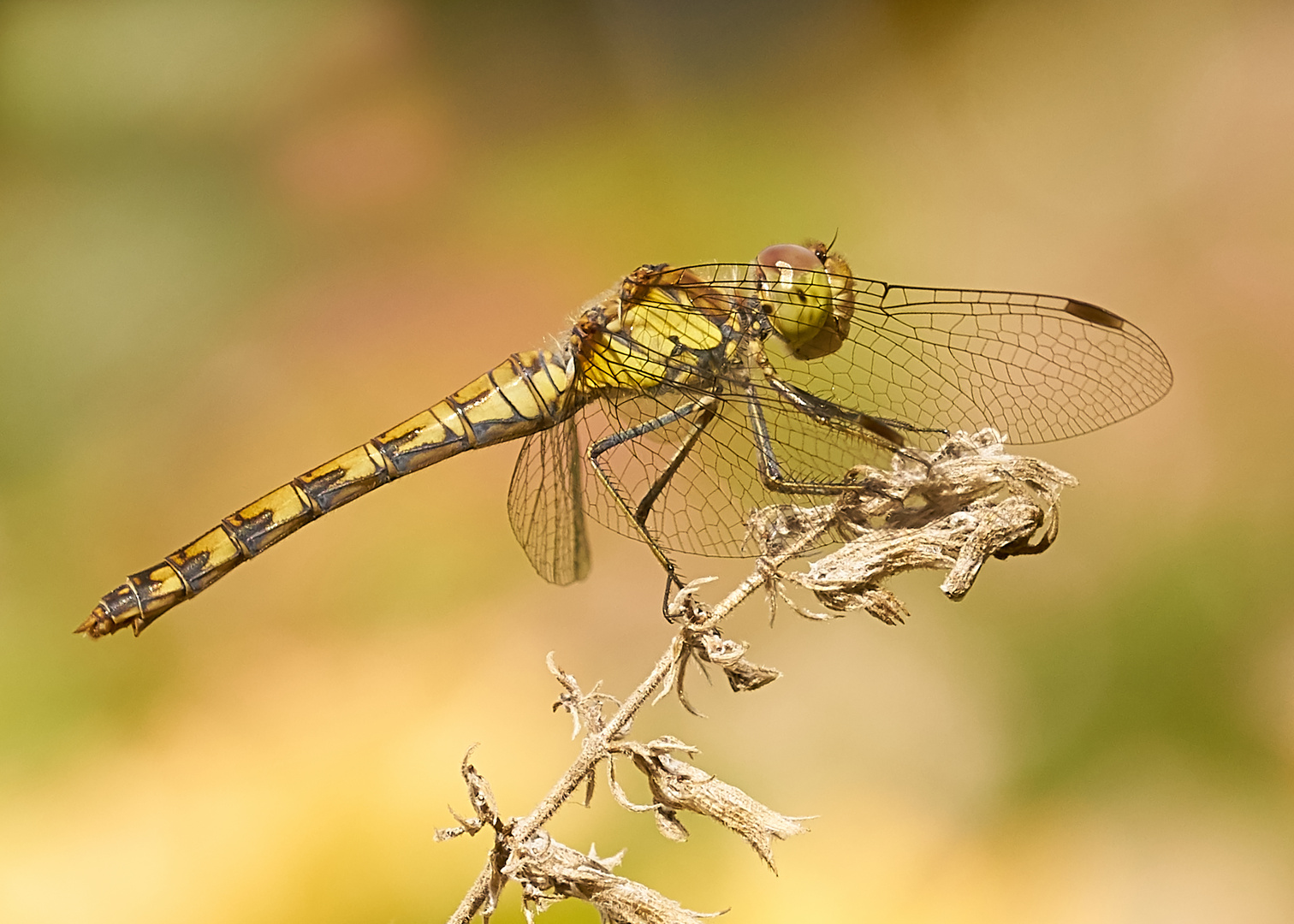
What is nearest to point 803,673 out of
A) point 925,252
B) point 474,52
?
point 925,252

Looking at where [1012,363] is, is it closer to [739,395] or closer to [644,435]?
[739,395]

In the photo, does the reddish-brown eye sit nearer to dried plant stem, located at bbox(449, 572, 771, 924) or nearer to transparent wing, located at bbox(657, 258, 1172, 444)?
transparent wing, located at bbox(657, 258, 1172, 444)

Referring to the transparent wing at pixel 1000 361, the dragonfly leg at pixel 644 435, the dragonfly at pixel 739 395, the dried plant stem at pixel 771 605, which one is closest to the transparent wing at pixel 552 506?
the dragonfly at pixel 739 395

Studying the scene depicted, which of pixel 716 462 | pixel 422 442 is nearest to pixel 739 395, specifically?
pixel 716 462

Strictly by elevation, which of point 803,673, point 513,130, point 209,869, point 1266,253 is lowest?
point 209,869

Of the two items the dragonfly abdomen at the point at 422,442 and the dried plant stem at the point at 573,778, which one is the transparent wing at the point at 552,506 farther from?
the dried plant stem at the point at 573,778

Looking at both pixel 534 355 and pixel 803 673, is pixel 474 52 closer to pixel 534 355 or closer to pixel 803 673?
pixel 534 355
